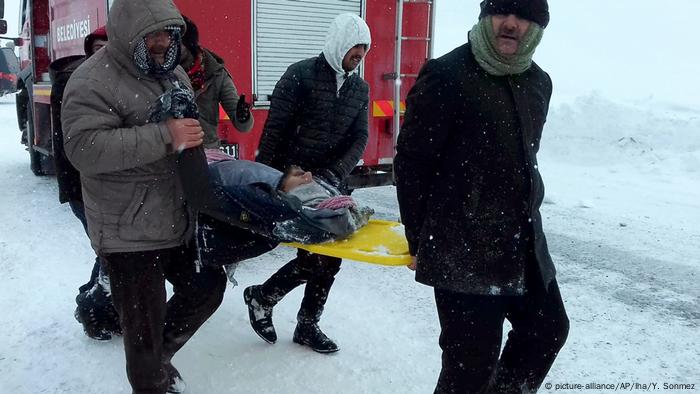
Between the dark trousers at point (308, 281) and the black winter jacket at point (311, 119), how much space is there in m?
0.51

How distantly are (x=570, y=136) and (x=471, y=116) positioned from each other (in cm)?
991

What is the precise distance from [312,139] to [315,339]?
3.78 feet

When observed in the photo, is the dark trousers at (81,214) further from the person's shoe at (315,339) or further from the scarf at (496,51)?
the scarf at (496,51)

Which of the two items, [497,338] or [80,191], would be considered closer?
[497,338]

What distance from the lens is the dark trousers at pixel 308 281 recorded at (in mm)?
3615

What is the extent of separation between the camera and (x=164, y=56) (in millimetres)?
2514

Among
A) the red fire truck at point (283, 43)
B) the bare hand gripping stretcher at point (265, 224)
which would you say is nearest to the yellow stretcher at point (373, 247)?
the bare hand gripping stretcher at point (265, 224)

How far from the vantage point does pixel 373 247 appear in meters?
2.83

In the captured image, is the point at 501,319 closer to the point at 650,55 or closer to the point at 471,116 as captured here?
the point at 471,116

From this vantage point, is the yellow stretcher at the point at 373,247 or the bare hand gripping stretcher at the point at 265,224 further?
the bare hand gripping stretcher at the point at 265,224

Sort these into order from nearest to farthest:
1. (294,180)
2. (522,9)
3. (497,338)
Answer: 1. (522,9)
2. (497,338)
3. (294,180)

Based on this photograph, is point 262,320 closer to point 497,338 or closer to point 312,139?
point 312,139

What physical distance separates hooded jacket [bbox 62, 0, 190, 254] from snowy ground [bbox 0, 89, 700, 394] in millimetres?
1095

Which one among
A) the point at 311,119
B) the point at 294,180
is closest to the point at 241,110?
the point at 311,119
